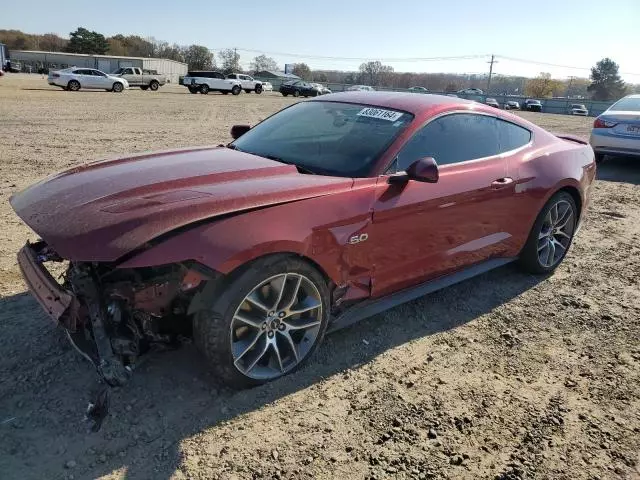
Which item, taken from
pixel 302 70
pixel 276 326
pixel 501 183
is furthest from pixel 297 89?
pixel 302 70

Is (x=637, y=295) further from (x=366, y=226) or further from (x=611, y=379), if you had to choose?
(x=366, y=226)

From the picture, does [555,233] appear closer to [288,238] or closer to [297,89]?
[288,238]

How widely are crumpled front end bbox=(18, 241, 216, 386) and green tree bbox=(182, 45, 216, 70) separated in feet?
330

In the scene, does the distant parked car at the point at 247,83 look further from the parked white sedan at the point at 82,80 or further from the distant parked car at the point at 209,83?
the parked white sedan at the point at 82,80

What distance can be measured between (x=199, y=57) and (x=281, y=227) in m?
106

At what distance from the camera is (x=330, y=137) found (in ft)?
12.3

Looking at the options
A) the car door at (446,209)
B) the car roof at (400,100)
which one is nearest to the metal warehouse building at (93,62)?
the car roof at (400,100)

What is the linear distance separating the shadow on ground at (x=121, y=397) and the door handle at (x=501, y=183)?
1.10m

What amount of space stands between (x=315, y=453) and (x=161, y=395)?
93 centimetres

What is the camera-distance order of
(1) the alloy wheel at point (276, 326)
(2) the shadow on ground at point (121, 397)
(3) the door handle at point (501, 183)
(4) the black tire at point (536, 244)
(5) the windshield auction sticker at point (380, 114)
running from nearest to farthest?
(2) the shadow on ground at point (121, 397)
(1) the alloy wheel at point (276, 326)
(5) the windshield auction sticker at point (380, 114)
(3) the door handle at point (501, 183)
(4) the black tire at point (536, 244)

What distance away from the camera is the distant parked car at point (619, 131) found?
9461mm

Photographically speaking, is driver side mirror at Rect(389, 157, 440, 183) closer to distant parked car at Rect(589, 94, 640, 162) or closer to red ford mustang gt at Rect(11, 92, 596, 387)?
red ford mustang gt at Rect(11, 92, 596, 387)

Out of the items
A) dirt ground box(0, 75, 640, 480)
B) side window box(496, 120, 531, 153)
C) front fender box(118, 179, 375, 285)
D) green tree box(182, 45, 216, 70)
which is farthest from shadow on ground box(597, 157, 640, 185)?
green tree box(182, 45, 216, 70)

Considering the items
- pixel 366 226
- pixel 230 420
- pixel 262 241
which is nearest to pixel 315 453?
pixel 230 420
